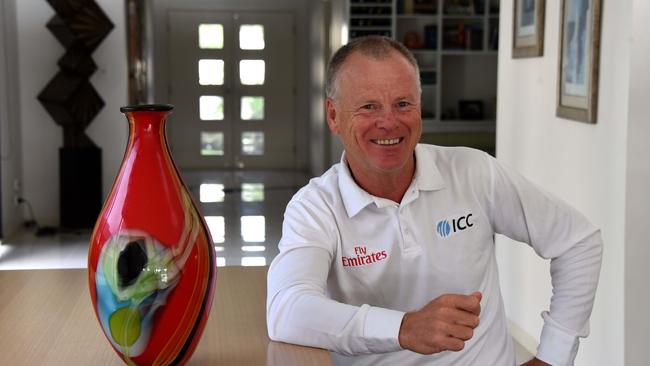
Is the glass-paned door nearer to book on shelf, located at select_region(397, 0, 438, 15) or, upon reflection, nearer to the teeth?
book on shelf, located at select_region(397, 0, 438, 15)

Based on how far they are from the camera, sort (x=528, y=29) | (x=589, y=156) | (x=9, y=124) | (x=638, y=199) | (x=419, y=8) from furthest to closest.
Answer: (x=419, y=8) < (x=9, y=124) < (x=528, y=29) < (x=589, y=156) < (x=638, y=199)

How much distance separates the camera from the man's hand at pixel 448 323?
138 cm

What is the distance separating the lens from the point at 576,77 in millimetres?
3609

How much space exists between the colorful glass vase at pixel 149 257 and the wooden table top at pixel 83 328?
0.11m

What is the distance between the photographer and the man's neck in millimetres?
1845

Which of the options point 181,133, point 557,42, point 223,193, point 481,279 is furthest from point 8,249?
point 181,133

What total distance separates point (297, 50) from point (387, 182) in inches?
485

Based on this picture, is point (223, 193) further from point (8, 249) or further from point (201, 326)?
point (201, 326)

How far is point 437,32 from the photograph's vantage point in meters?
10.6

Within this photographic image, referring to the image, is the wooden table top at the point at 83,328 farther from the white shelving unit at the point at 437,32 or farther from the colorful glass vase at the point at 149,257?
the white shelving unit at the point at 437,32

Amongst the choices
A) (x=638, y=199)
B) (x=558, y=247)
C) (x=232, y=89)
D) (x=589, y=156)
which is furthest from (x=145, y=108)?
(x=232, y=89)

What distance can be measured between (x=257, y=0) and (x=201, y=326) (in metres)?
12.7

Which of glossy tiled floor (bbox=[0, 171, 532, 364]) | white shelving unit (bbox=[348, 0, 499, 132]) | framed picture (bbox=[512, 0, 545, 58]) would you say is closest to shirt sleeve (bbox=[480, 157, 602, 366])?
→ framed picture (bbox=[512, 0, 545, 58])

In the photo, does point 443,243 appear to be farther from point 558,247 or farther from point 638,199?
point 638,199
